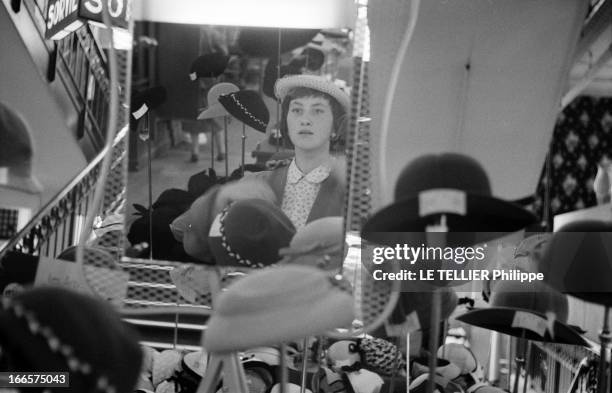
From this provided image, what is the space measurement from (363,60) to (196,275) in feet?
1.97

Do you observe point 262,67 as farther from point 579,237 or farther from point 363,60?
point 579,237

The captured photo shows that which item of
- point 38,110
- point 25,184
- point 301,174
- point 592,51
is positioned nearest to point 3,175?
point 25,184

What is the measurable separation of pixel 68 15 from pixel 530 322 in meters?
1.31

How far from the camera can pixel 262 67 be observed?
177 cm

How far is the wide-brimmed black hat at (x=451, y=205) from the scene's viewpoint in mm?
1482

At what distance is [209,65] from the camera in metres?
1.76

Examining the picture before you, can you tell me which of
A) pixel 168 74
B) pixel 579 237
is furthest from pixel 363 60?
pixel 579 237

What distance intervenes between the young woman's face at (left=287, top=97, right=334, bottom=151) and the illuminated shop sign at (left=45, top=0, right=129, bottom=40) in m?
0.53

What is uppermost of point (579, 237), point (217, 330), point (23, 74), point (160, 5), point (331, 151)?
point (160, 5)

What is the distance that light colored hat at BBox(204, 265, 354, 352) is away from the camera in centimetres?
134

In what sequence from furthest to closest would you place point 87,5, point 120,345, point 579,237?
point 87,5, point 579,237, point 120,345

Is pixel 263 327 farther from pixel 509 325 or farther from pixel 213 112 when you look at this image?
pixel 509 325

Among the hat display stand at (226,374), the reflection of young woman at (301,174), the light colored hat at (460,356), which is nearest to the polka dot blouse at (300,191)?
the reflection of young woman at (301,174)

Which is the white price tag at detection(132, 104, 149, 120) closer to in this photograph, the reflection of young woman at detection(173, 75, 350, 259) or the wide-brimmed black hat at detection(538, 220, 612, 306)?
the reflection of young woman at detection(173, 75, 350, 259)
